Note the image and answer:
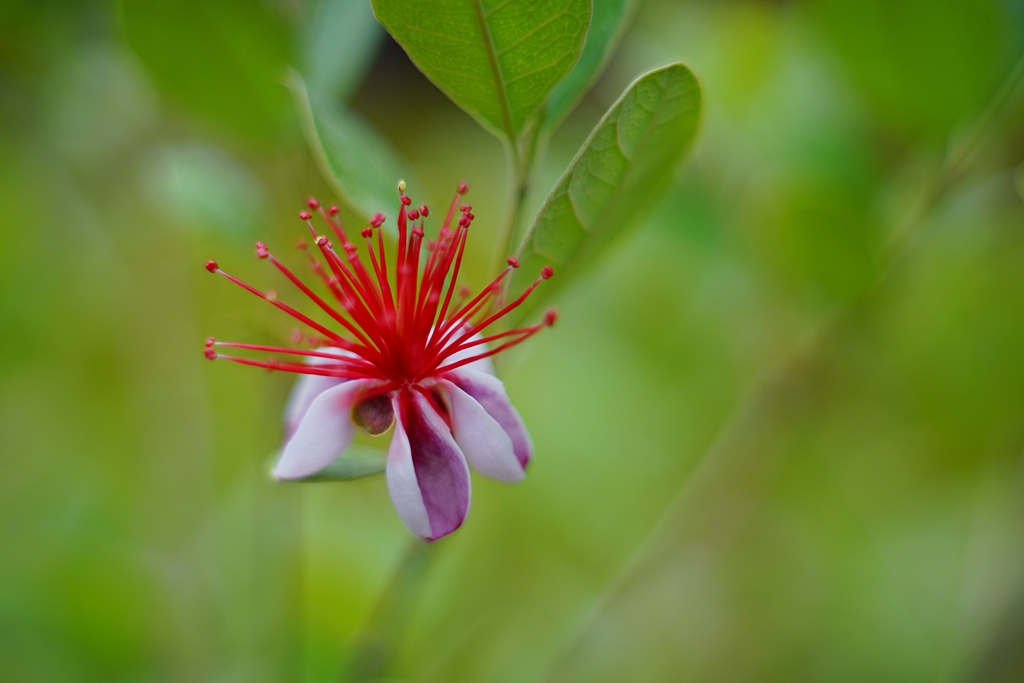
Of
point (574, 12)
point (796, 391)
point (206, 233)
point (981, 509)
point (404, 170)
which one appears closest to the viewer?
point (574, 12)

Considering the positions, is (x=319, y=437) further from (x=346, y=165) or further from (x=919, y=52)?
(x=919, y=52)

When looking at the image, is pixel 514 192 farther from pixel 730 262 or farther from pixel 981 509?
pixel 981 509

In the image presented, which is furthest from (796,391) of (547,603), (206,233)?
(206,233)

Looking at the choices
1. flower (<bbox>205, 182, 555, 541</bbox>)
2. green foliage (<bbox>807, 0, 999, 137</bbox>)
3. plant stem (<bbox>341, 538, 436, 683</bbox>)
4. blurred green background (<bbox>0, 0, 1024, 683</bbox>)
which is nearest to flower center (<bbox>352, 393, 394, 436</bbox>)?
flower (<bbox>205, 182, 555, 541</bbox>)

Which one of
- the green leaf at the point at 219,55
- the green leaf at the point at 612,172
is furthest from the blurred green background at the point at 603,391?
the green leaf at the point at 612,172

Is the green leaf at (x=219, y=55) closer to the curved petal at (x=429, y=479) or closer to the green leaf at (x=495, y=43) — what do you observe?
the green leaf at (x=495, y=43)

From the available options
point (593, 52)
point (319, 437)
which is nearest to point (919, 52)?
point (593, 52)
